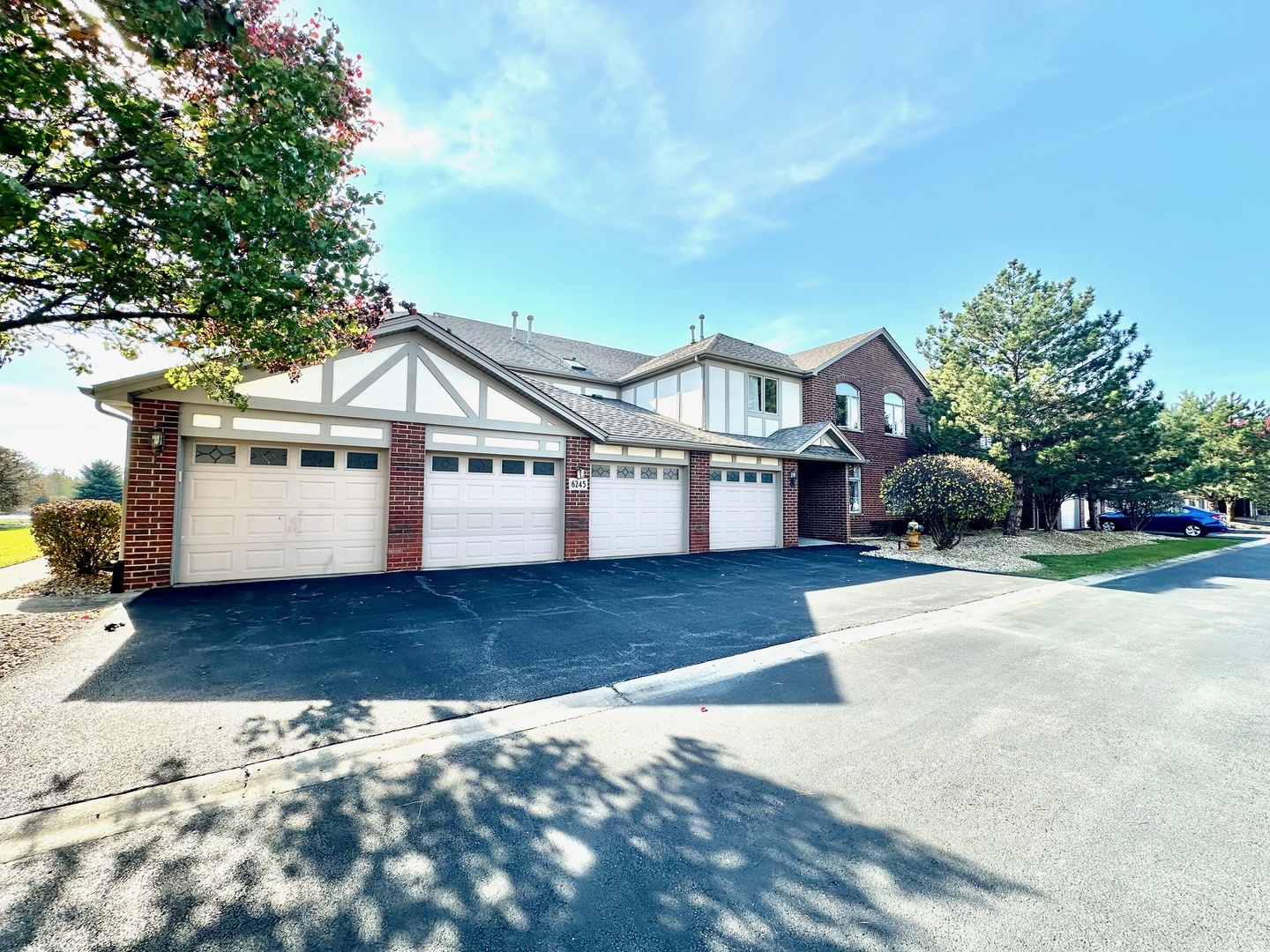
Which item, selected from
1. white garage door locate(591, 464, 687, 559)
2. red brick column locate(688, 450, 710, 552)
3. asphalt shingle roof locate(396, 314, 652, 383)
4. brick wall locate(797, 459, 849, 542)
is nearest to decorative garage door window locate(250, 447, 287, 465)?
white garage door locate(591, 464, 687, 559)

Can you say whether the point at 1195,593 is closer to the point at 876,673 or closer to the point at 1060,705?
the point at 1060,705

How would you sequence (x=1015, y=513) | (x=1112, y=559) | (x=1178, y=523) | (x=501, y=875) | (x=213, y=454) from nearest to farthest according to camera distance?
1. (x=501, y=875)
2. (x=213, y=454)
3. (x=1112, y=559)
4. (x=1015, y=513)
5. (x=1178, y=523)

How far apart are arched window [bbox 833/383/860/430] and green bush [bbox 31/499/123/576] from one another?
798 inches

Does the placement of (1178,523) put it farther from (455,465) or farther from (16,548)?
(16,548)

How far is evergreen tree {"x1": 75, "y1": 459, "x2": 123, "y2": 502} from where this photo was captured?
26.8 m

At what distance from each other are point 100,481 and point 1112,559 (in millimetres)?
44761

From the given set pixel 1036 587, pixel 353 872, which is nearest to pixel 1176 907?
pixel 353 872

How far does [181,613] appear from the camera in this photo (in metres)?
6.65

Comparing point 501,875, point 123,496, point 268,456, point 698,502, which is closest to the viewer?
point 501,875

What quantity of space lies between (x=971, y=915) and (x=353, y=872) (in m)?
2.70

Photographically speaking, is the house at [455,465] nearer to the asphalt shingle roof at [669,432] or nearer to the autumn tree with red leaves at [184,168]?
the asphalt shingle roof at [669,432]

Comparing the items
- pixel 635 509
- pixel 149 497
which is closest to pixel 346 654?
pixel 149 497

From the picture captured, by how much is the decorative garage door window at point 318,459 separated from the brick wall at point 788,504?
12.4 meters

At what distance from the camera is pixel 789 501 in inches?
639
